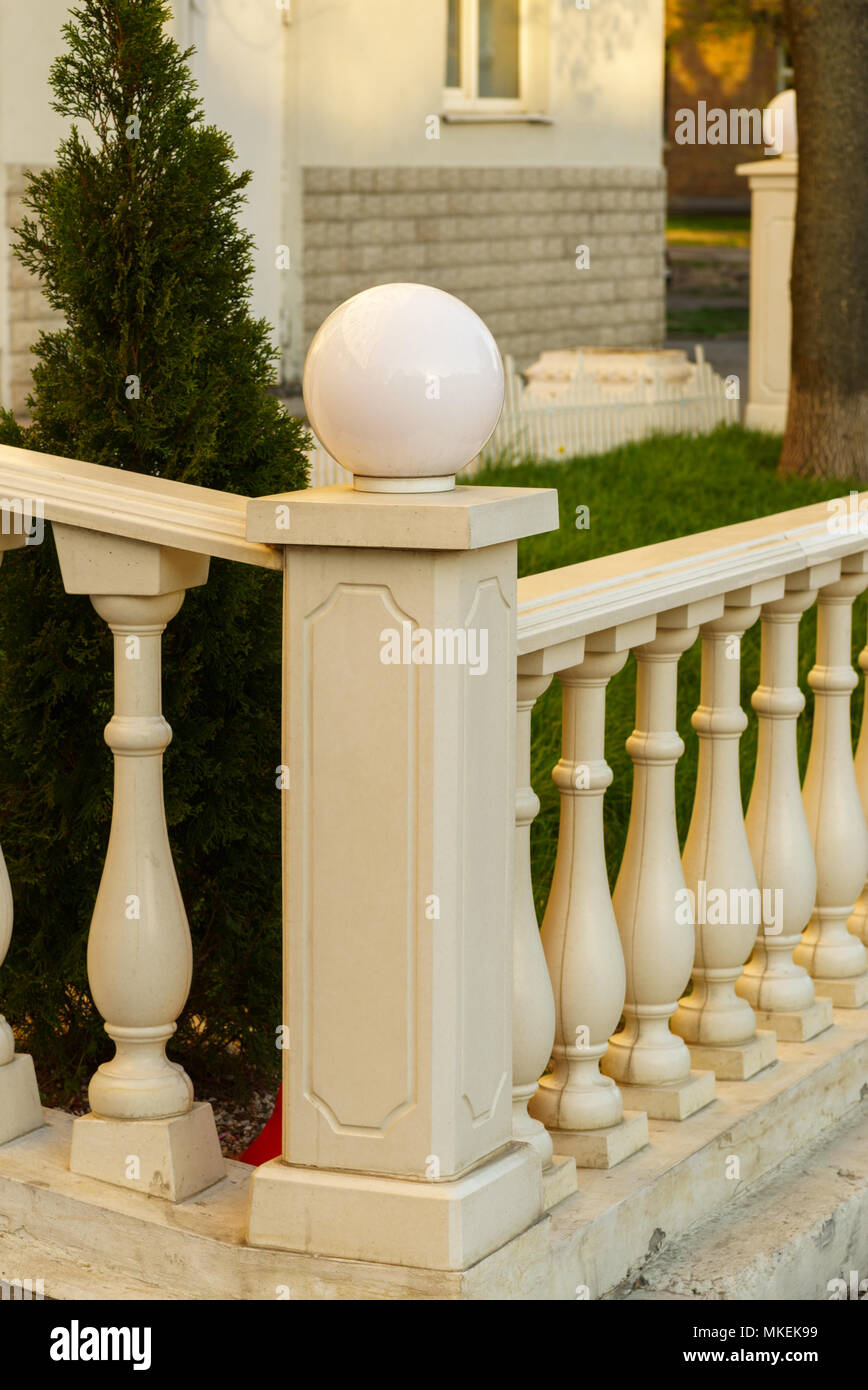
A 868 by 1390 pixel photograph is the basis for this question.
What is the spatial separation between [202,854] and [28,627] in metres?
0.45

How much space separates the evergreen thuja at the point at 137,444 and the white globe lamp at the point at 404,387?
66 cm

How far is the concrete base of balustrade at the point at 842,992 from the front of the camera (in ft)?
10.1

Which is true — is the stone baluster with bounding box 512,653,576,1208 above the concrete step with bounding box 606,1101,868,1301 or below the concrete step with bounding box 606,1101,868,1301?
above

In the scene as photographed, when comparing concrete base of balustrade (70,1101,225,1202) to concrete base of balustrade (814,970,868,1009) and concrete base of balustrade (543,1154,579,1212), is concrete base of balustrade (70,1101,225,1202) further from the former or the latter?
concrete base of balustrade (814,970,868,1009)

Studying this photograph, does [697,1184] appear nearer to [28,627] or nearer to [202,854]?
[202,854]

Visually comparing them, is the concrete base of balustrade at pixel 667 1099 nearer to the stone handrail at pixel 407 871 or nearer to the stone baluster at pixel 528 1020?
the stone handrail at pixel 407 871

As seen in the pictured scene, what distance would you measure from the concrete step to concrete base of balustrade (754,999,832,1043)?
0.15 m

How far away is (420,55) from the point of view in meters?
14.2

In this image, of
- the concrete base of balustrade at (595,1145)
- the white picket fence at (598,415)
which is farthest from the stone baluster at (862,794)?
the white picket fence at (598,415)

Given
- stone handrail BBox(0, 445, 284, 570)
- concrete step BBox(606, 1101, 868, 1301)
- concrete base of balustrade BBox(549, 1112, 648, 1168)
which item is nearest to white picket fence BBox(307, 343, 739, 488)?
concrete step BBox(606, 1101, 868, 1301)

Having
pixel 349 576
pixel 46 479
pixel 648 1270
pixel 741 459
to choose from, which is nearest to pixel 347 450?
pixel 349 576

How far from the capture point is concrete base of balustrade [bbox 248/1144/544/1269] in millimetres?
2010

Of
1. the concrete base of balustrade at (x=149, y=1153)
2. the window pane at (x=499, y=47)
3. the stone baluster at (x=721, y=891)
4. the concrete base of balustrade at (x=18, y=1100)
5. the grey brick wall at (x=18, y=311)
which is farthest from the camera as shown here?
the window pane at (x=499, y=47)

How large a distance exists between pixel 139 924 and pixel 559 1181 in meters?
0.63
